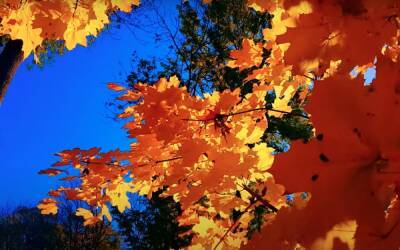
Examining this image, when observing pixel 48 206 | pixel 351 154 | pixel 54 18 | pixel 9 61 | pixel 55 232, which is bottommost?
pixel 351 154

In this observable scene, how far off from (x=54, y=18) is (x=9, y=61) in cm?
298

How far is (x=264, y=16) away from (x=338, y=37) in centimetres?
1147

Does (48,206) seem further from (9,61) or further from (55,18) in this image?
(9,61)

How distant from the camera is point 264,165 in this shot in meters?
2.21

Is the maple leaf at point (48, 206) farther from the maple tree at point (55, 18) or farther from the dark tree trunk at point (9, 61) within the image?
the dark tree trunk at point (9, 61)

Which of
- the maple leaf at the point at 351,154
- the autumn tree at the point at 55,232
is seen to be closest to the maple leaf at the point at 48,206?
the maple leaf at the point at 351,154

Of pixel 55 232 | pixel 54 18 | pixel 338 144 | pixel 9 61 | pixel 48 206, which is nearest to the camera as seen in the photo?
pixel 338 144

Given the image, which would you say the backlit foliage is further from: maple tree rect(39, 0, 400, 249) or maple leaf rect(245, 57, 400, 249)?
maple leaf rect(245, 57, 400, 249)

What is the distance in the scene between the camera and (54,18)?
208cm

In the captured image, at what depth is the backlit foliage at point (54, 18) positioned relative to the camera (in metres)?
2.06

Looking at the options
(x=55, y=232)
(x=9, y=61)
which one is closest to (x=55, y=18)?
(x=9, y=61)

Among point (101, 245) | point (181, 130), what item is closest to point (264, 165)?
point (181, 130)

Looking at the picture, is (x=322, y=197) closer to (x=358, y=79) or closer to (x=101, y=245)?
(x=358, y=79)

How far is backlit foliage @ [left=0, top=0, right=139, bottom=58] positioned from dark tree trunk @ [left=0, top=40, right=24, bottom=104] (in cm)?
239
